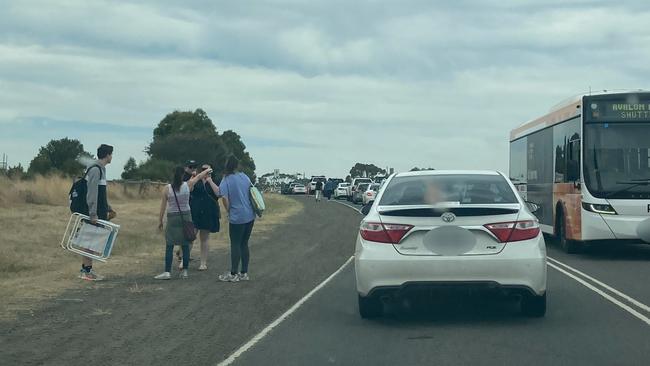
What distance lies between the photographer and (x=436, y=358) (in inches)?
309

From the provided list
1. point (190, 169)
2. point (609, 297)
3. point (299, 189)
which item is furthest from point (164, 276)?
point (299, 189)

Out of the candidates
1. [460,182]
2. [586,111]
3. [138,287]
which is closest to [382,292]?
[460,182]

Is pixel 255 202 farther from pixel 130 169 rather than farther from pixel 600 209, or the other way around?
pixel 130 169

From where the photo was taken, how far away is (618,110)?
17781 millimetres

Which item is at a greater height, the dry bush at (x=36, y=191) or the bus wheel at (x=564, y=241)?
the dry bush at (x=36, y=191)

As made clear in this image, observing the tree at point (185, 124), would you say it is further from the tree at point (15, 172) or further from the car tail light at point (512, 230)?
the car tail light at point (512, 230)

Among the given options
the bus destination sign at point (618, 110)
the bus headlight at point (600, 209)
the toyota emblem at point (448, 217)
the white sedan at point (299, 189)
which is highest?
the bus destination sign at point (618, 110)

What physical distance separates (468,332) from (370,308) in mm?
1247

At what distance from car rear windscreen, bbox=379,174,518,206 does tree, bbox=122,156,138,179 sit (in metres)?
67.9

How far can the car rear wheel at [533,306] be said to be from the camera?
9.75 metres

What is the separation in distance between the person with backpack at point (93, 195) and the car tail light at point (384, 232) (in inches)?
210

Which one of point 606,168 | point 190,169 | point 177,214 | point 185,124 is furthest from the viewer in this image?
point 185,124

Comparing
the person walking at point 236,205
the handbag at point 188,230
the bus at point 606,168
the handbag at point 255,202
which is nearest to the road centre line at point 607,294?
the bus at point 606,168

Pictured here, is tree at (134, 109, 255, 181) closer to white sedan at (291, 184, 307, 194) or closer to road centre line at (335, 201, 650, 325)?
white sedan at (291, 184, 307, 194)
